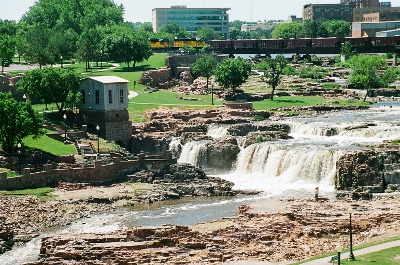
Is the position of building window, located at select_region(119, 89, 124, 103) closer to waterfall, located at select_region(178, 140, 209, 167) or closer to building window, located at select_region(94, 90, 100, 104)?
building window, located at select_region(94, 90, 100, 104)

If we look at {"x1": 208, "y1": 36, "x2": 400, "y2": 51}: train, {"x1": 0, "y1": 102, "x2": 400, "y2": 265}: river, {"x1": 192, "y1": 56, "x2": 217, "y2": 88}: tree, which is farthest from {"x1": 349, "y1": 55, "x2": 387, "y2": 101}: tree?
{"x1": 208, "y1": 36, "x2": 400, "y2": 51}: train

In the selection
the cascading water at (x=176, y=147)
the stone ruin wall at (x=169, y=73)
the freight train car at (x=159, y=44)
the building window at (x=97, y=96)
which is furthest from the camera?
the freight train car at (x=159, y=44)

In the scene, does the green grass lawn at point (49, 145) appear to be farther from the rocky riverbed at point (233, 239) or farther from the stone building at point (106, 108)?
the rocky riverbed at point (233, 239)

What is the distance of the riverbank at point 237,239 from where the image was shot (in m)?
51.9

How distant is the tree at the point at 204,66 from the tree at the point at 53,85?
39970 millimetres

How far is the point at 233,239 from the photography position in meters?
55.1

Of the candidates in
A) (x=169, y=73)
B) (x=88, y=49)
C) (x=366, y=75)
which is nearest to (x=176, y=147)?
(x=366, y=75)

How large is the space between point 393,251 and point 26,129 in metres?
42.5

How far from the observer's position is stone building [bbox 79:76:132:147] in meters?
95.9

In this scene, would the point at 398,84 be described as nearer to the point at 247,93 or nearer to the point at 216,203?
the point at 247,93

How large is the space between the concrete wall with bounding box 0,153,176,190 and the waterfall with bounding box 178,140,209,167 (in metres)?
7.08

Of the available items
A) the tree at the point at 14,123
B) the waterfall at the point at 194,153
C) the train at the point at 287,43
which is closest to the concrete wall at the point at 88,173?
the tree at the point at 14,123

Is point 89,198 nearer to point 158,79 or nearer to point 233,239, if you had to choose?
point 233,239

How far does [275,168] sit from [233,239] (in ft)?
100
